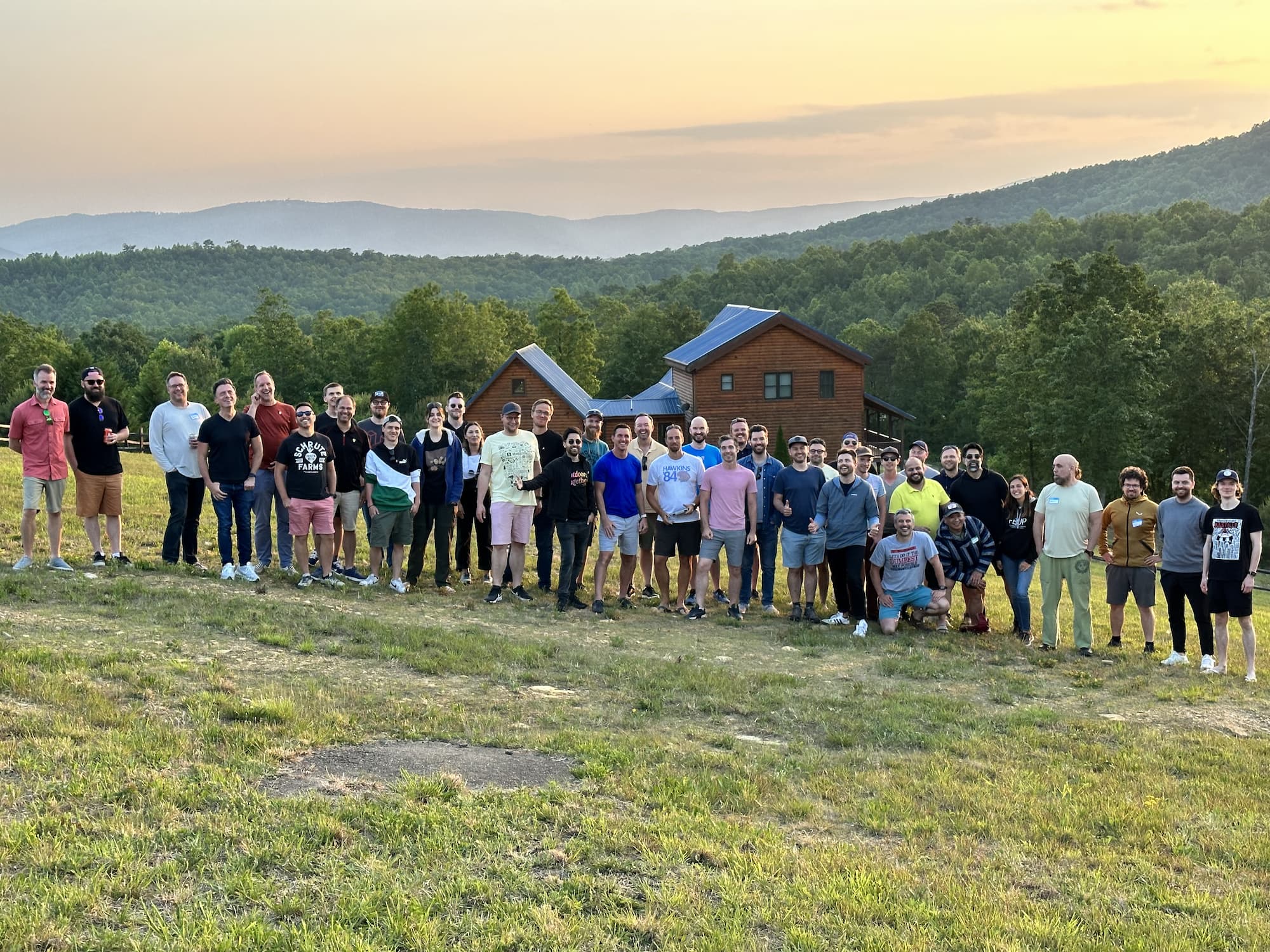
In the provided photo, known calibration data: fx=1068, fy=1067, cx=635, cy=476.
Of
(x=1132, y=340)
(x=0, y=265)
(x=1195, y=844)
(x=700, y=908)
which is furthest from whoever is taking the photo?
(x=0, y=265)

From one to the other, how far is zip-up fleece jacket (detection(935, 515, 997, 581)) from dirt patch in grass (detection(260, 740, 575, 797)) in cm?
653

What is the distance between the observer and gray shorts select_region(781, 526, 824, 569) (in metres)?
11.9

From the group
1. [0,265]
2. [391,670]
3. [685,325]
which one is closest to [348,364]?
[685,325]

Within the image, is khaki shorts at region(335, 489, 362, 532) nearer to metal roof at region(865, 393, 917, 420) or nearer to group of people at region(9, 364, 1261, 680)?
group of people at region(9, 364, 1261, 680)

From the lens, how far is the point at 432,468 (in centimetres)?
1236

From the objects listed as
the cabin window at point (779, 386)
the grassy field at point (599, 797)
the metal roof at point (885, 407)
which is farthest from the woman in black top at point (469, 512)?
the metal roof at point (885, 407)

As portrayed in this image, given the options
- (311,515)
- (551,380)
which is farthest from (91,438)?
(551,380)

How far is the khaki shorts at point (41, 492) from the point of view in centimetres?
1073

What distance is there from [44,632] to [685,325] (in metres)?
70.9

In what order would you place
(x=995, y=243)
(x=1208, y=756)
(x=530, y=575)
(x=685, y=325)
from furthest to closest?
(x=995, y=243) → (x=685, y=325) → (x=530, y=575) → (x=1208, y=756)

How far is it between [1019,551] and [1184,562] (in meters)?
1.62

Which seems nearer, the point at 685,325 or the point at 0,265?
the point at 685,325

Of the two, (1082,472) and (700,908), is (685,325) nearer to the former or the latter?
(1082,472)

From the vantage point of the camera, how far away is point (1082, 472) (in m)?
48.8
